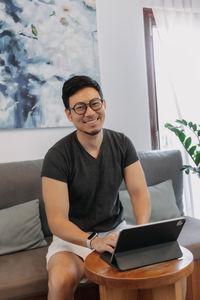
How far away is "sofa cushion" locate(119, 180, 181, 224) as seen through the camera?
2252mm

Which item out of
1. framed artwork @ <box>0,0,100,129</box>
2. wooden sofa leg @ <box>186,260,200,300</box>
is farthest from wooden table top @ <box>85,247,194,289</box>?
framed artwork @ <box>0,0,100,129</box>

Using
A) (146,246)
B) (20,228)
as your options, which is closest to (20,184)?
(20,228)

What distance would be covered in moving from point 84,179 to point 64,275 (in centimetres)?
46

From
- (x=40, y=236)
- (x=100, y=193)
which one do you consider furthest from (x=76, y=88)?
(x=40, y=236)

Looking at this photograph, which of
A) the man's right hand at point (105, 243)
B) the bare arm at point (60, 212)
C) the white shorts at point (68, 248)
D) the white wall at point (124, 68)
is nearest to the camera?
the man's right hand at point (105, 243)

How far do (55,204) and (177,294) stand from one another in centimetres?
65

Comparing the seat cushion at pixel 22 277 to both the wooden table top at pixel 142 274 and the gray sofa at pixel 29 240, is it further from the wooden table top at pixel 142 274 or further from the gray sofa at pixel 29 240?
the wooden table top at pixel 142 274

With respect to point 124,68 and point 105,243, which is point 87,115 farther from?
point 124,68

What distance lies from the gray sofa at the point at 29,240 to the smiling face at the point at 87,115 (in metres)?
0.73

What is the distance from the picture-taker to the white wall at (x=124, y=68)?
272 centimetres

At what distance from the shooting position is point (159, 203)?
2326mm

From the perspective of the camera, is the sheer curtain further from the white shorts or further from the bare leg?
the bare leg

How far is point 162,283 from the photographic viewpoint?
1155 millimetres

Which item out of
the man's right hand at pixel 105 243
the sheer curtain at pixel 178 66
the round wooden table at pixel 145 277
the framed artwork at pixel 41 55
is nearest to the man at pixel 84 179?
the man's right hand at pixel 105 243
